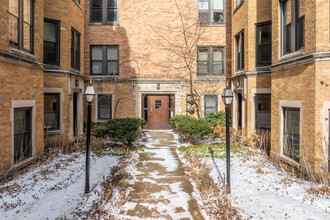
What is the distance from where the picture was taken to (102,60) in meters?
14.7

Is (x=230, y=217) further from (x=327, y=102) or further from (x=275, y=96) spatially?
(x=275, y=96)

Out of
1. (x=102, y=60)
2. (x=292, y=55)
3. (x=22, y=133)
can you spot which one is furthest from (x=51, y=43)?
(x=292, y=55)

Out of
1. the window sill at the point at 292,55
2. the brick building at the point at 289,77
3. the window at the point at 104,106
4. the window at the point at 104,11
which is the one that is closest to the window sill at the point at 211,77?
the brick building at the point at 289,77

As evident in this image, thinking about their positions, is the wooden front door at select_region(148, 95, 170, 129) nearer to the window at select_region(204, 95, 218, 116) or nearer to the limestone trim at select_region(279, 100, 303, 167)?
the window at select_region(204, 95, 218, 116)

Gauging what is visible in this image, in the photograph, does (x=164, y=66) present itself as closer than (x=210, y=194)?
No

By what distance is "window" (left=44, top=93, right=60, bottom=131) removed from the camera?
10.2 meters

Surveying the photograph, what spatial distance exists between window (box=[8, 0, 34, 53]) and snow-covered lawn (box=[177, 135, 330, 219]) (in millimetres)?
7466

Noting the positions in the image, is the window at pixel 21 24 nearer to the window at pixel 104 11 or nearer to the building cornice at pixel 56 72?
the building cornice at pixel 56 72

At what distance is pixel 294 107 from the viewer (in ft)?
23.4

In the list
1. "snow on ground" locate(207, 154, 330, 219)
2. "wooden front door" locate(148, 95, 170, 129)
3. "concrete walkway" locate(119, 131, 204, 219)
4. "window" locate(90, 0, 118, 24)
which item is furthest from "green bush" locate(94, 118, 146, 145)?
"window" locate(90, 0, 118, 24)

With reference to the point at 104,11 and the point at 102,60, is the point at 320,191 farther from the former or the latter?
the point at 104,11

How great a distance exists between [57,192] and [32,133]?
314 cm

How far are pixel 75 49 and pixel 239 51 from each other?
30.3 ft

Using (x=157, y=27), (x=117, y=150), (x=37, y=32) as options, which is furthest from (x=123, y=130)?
(x=157, y=27)
